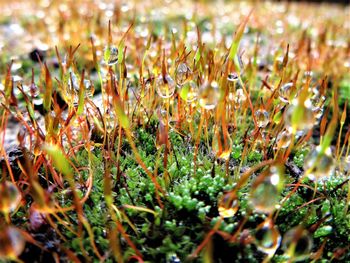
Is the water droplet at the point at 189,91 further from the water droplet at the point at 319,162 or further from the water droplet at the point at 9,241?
the water droplet at the point at 9,241

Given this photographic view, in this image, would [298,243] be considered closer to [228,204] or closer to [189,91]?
[228,204]

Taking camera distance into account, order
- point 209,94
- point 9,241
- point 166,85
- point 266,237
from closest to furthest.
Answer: point 9,241, point 266,237, point 209,94, point 166,85

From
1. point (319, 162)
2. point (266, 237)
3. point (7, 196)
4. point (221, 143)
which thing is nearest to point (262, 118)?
point (221, 143)

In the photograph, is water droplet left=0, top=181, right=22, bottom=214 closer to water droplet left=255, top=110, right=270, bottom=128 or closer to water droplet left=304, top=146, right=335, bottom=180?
water droplet left=304, top=146, right=335, bottom=180

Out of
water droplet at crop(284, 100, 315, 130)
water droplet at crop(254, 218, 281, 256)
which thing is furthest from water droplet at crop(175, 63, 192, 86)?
water droplet at crop(254, 218, 281, 256)

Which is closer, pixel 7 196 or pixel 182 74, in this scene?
pixel 7 196

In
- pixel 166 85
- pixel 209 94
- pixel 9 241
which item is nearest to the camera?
pixel 9 241

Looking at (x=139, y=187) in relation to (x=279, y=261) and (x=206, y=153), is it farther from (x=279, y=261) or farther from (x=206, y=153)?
(x=279, y=261)

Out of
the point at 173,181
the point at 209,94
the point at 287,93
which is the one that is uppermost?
the point at 209,94
